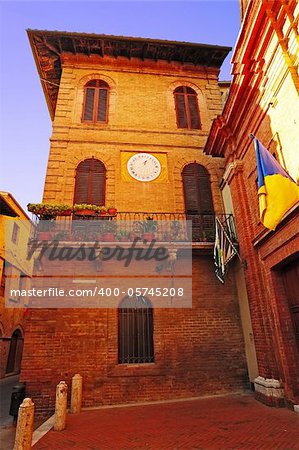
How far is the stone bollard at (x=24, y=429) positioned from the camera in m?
4.43

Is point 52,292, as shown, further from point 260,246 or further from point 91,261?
point 260,246

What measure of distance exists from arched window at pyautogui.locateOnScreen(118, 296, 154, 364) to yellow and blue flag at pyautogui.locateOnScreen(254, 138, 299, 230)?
4.77 metres

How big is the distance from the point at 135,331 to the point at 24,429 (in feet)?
14.6

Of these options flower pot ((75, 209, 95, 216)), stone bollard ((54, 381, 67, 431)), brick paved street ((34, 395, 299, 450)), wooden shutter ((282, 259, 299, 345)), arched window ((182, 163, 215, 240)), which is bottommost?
brick paved street ((34, 395, 299, 450))

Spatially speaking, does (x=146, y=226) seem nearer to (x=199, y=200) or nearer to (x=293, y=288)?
(x=199, y=200)

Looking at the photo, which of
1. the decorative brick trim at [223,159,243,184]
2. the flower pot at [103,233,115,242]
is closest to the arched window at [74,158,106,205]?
the flower pot at [103,233,115,242]

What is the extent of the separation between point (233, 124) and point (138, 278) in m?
5.84

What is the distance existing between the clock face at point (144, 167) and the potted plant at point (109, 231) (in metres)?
2.42

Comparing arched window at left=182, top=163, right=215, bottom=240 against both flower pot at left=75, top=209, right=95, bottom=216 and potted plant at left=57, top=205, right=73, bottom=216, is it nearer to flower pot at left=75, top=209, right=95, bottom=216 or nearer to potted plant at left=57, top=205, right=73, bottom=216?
flower pot at left=75, top=209, right=95, bottom=216

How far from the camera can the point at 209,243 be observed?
9.21 meters

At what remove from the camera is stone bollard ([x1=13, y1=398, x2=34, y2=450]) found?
4426mm

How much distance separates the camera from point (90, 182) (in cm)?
1064

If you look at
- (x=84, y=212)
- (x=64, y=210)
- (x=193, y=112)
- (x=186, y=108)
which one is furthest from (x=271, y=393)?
(x=186, y=108)

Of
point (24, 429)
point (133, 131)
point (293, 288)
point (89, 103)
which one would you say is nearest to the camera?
point (24, 429)
